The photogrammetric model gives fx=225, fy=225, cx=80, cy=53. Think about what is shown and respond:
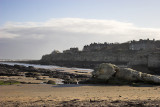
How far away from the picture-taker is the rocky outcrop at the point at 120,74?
63.7ft

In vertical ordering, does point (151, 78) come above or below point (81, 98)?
above

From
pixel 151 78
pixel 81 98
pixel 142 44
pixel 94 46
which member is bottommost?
pixel 81 98

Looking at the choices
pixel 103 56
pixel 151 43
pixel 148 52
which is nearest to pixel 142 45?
pixel 151 43

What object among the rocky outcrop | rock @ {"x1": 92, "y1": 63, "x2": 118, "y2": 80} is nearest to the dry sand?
the rocky outcrop

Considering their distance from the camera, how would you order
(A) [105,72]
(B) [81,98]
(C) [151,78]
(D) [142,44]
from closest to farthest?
(B) [81,98]
(C) [151,78]
(A) [105,72]
(D) [142,44]

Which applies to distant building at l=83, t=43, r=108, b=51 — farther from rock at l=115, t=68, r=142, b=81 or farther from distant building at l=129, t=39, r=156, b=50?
rock at l=115, t=68, r=142, b=81

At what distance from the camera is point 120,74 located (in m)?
20.4

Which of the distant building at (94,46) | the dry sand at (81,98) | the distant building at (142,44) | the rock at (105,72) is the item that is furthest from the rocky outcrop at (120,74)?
the distant building at (94,46)

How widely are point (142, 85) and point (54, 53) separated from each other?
340 feet

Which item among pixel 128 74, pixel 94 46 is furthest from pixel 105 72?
pixel 94 46

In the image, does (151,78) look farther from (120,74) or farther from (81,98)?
(81,98)

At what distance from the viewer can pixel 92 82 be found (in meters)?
20.5

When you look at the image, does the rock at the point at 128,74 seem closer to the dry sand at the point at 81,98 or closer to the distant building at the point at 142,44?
the dry sand at the point at 81,98

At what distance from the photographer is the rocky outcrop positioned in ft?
63.7
